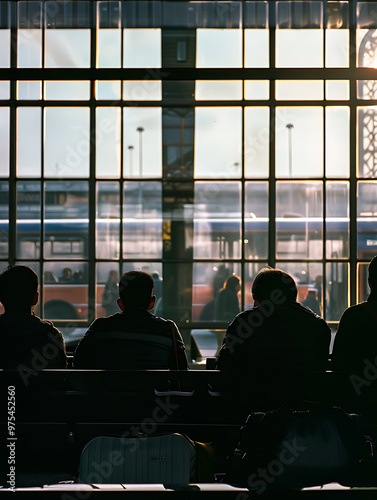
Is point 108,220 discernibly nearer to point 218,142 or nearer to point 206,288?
point 206,288

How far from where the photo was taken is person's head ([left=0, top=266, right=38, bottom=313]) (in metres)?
2.28

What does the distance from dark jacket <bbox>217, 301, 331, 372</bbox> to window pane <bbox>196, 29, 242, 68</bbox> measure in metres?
3.52

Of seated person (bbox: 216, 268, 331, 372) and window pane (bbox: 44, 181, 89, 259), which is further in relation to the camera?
window pane (bbox: 44, 181, 89, 259)

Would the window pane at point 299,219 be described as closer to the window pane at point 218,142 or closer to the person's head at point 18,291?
the window pane at point 218,142

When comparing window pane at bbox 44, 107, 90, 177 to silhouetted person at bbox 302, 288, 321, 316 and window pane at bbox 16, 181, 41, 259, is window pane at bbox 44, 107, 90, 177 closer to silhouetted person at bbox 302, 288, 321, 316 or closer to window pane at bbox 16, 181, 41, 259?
window pane at bbox 16, 181, 41, 259

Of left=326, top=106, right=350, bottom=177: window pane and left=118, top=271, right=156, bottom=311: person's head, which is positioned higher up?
left=326, top=106, right=350, bottom=177: window pane

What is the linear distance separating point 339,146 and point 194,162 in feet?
4.50

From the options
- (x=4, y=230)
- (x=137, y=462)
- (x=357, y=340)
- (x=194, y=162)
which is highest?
(x=194, y=162)

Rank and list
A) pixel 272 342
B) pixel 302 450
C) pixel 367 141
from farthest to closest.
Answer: pixel 367 141, pixel 272 342, pixel 302 450

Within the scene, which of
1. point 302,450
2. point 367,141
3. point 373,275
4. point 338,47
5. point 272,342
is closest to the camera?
point 302,450

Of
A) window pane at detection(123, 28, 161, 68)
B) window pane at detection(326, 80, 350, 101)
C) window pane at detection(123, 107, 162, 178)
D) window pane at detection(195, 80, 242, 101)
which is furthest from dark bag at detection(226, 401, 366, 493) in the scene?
window pane at detection(123, 28, 161, 68)

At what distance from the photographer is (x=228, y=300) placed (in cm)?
509

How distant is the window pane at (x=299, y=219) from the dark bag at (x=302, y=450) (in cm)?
340

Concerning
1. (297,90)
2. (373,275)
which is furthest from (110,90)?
(373,275)
